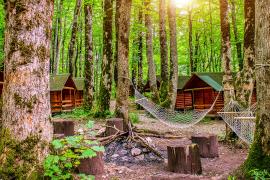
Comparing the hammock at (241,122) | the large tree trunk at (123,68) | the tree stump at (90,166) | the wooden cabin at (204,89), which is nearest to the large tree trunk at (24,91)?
the tree stump at (90,166)

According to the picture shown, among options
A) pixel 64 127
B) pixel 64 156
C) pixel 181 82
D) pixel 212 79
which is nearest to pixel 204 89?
pixel 212 79

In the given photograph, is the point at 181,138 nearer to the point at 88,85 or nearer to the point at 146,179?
the point at 146,179

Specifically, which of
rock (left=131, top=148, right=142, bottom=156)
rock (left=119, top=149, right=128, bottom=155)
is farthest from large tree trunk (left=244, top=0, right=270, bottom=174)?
rock (left=119, top=149, right=128, bottom=155)

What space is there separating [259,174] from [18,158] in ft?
9.09

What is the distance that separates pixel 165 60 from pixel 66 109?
1100 centimetres

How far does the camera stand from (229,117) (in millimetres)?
7691

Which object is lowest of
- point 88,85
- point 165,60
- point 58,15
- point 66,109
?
point 66,109

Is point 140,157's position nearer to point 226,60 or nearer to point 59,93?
point 226,60

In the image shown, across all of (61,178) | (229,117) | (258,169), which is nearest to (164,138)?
(229,117)

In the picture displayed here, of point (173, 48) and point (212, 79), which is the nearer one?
point (173, 48)

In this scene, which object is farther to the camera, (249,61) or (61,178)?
(249,61)

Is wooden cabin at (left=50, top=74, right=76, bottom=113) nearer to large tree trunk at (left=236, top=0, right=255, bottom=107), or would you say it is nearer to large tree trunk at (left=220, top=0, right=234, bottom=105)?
large tree trunk at (left=220, top=0, right=234, bottom=105)

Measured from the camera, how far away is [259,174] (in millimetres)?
3633

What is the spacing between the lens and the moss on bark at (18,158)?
314 cm
